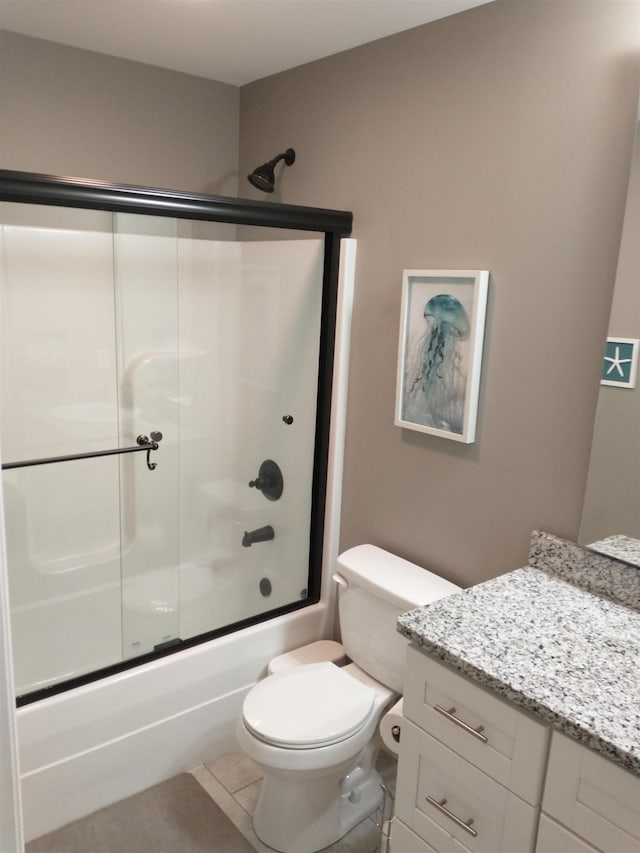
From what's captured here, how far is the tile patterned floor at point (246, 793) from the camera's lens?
6.37 ft

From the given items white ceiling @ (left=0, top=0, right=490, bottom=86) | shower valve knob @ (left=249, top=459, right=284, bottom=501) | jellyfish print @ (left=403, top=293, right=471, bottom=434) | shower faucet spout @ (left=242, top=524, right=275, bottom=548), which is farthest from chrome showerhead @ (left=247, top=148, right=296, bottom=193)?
shower faucet spout @ (left=242, top=524, right=275, bottom=548)

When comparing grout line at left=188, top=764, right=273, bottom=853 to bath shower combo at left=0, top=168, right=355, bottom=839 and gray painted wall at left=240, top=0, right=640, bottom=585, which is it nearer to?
bath shower combo at left=0, top=168, right=355, bottom=839

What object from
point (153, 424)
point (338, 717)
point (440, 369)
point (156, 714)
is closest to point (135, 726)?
point (156, 714)

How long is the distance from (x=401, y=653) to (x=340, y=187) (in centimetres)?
155

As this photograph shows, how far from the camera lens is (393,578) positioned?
202cm

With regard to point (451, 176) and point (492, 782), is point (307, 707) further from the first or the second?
point (451, 176)

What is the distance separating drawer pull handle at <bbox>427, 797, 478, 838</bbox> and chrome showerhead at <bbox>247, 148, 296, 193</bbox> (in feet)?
6.56

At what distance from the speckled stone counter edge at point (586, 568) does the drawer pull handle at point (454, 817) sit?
0.62 meters

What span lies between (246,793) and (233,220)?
181 centimetres

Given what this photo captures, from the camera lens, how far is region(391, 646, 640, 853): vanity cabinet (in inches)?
43.0

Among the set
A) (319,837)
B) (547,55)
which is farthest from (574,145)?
(319,837)

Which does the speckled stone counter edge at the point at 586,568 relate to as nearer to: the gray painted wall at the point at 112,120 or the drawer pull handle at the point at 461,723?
the drawer pull handle at the point at 461,723

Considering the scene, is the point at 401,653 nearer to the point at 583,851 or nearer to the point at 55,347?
the point at 583,851

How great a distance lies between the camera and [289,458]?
2568mm
